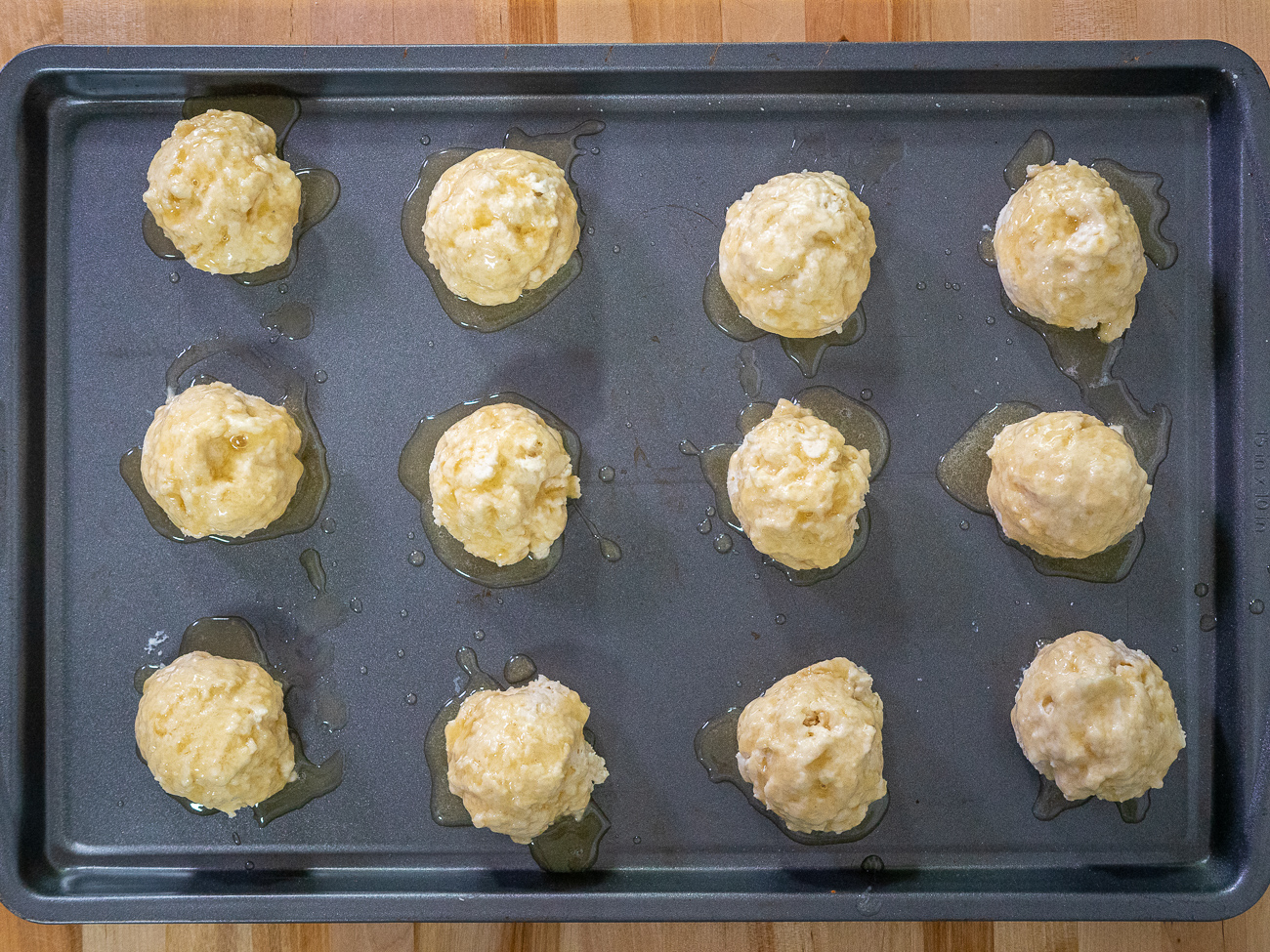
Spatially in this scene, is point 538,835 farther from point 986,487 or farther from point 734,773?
point 986,487

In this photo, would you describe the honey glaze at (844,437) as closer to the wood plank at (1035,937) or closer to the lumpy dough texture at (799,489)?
the lumpy dough texture at (799,489)

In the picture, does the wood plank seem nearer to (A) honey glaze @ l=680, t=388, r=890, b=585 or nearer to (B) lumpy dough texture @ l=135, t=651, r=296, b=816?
(A) honey glaze @ l=680, t=388, r=890, b=585

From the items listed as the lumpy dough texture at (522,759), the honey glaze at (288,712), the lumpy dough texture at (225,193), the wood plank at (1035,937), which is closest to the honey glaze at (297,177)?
the lumpy dough texture at (225,193)

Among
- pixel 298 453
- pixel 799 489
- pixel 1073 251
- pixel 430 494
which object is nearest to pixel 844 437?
pixel 799 489

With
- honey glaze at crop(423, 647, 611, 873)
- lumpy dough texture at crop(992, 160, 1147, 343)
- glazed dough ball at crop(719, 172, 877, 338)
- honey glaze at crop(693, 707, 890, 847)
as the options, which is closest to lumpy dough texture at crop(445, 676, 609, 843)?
honey glaze at crop(423, 647, 611, 873)

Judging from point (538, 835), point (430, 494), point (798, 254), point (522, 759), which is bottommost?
point (538, 835)

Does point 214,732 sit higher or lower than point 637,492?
lower
